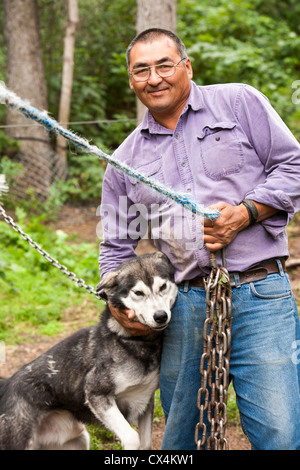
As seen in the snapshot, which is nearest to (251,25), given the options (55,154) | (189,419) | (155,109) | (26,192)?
(55,154)

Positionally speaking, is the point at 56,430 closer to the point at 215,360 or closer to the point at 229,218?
the point at 215,360

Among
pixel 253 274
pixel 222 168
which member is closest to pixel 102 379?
pixel 253 274

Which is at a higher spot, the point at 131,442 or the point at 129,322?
the point at 129,322

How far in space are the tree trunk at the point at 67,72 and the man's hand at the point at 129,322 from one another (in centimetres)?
651

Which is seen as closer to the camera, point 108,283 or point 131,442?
point 131,442

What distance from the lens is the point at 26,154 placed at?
353 inches

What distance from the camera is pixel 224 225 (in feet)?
7.86

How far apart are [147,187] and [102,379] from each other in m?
1.18

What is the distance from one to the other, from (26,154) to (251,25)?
6.54 metres

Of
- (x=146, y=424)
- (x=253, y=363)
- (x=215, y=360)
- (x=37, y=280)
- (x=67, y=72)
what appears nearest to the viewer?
(x=215, y=360)

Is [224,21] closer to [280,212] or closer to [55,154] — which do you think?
[55,154]

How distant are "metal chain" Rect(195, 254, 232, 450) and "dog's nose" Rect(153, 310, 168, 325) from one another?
1.04 ft

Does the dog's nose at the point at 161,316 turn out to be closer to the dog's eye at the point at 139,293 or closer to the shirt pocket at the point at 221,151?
the dog's eye at the point at 139,293
